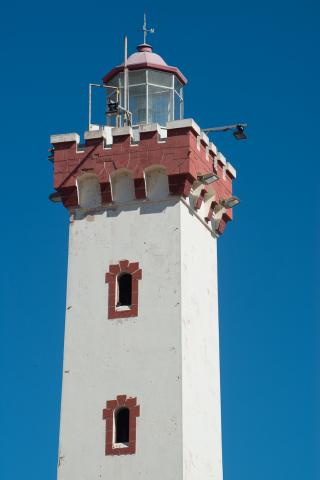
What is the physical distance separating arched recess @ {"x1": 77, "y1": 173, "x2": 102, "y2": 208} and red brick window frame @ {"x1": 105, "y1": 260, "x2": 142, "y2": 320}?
1644 millimetres

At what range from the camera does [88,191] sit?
38812 millimetres

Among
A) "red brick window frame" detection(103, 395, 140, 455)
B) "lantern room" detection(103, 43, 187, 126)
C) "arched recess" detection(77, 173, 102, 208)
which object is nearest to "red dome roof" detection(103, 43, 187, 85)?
"lantern room" detection(103, 43, 187, 126)

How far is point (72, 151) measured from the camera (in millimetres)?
38969

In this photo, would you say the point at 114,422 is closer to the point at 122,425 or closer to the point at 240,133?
the point at 122,425

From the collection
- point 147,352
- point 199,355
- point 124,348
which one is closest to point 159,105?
point 199,355

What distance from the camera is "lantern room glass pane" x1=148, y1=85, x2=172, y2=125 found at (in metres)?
40.5

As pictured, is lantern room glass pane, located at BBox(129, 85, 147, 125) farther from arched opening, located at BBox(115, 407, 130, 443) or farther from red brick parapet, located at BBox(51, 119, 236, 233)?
arched opening, located at BBox(115, 407, 130, 443)

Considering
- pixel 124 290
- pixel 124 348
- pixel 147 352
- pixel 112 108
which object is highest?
pixel 112 108

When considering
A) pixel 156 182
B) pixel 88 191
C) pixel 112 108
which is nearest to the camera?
pixel 156 182

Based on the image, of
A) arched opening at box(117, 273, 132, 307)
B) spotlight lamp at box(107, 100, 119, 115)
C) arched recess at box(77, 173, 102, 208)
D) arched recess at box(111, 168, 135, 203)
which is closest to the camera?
arched opening at box(117, 273, 132, 307)

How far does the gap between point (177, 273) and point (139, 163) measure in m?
2.73

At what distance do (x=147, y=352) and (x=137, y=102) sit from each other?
6647mm

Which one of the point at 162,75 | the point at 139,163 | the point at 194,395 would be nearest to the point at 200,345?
the point at 194,395

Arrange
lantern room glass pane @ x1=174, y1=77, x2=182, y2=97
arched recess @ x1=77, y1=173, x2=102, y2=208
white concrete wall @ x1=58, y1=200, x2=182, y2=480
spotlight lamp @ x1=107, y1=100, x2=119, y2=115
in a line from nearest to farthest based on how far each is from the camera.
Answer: white concrete wall @ x1=58, y1=200, x2=182, y2=480, arched recess @ x1=77, y1=173, x2=102, y2=208, spotlight lamp @ x1=107, y1=100, x2=119, y2=115, lantern room glass pane @ x1=174, y1=77, x2=182, y2=97
